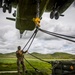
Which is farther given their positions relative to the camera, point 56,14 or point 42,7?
point 56,14

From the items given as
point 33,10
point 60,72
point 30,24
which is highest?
point 33,10

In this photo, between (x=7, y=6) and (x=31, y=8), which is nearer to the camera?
(x=31, y=8)

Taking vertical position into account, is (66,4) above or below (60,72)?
above

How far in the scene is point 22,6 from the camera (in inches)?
409

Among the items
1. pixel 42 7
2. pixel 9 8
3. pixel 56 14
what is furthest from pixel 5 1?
pixel 56 14

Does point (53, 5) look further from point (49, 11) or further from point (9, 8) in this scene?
point (9, 8)

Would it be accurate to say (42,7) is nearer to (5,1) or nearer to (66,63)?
(5,1)

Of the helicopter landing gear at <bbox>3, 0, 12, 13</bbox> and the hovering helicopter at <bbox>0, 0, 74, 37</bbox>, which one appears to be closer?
the hovering helicopter at <bbox>0, 0, 74, 37</bbox>

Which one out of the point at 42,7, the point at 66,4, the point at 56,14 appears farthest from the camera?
the point at 56,14

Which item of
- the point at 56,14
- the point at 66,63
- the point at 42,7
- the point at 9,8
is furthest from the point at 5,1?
the point at 66,63

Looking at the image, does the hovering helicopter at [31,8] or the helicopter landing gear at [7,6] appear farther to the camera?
the helicopter landing gear at [7,6]

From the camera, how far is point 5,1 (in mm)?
11906

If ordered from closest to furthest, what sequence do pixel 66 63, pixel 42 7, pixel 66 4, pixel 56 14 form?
1. pixel 42 7
2. pixel 66 4
3. pixel 66 63
4. pixel 56 14

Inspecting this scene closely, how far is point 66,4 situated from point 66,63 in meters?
3.12
